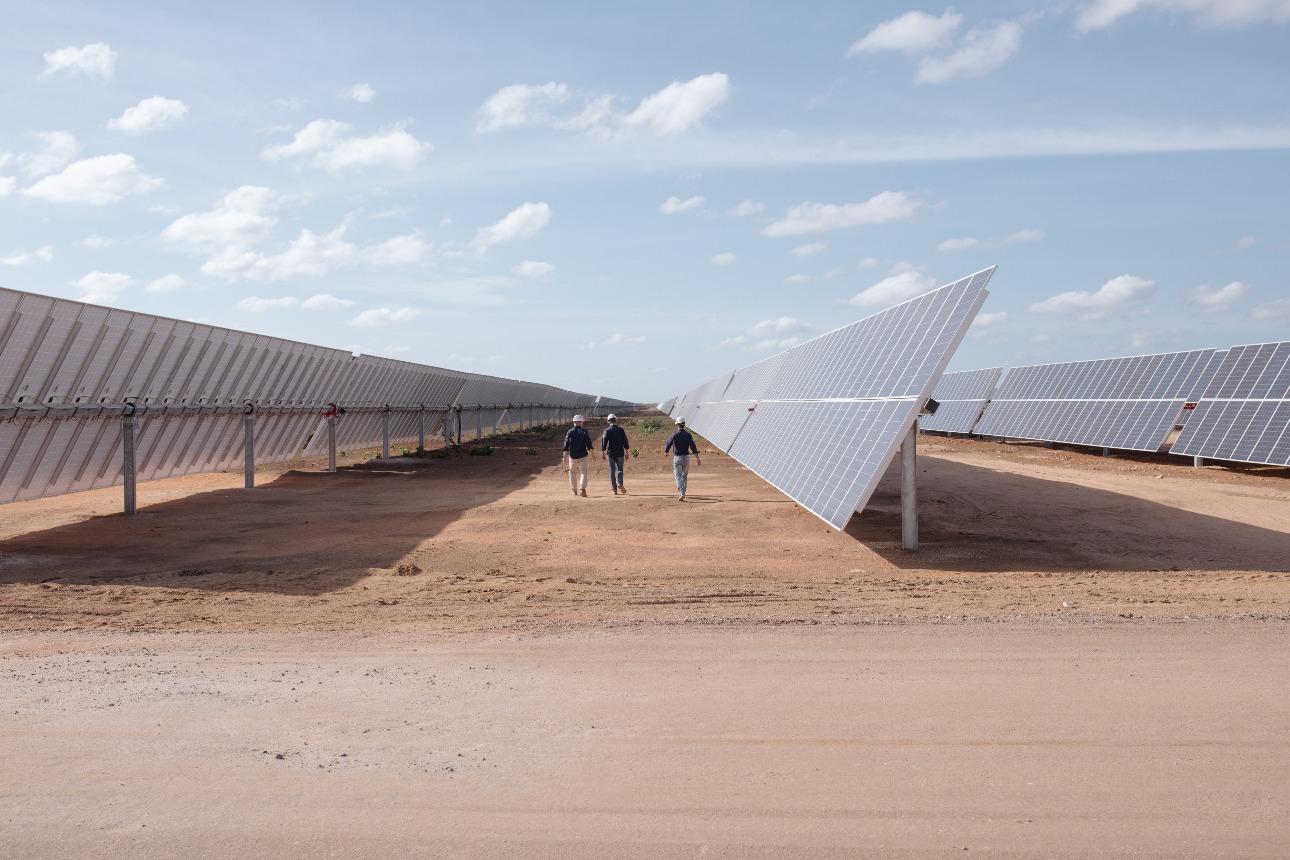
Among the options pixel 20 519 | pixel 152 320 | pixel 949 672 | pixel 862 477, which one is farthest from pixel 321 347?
pixel 949 672

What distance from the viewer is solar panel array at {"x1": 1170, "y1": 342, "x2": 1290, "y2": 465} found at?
22.4 metres

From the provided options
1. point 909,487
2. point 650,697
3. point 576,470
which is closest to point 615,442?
point 576,470

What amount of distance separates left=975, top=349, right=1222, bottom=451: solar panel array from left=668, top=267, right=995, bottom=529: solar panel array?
10.6 meters

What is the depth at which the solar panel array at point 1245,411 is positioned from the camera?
2244cm

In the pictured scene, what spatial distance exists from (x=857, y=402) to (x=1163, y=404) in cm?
1797

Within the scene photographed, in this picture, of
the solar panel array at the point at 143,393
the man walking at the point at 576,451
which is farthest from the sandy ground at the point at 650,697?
the man walking at the point at 576,451

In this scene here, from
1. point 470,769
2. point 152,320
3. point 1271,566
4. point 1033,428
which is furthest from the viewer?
point 1033,428

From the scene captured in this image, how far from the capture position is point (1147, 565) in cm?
1169

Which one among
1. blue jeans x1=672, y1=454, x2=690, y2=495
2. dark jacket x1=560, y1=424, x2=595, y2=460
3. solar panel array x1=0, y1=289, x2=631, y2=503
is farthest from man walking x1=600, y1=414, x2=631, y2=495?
solar panel array x1=0, y1=289, x2=631, y2=503

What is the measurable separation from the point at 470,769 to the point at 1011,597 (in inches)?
247

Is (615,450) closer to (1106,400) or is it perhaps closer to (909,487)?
(909,487)

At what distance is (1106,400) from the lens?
32.4 metres

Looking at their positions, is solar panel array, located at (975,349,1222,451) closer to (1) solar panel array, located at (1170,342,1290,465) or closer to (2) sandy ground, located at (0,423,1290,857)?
(1) solar panel array, located at (1170,342,1290,465)

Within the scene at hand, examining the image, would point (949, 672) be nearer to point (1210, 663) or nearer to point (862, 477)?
point (1210, 663)
